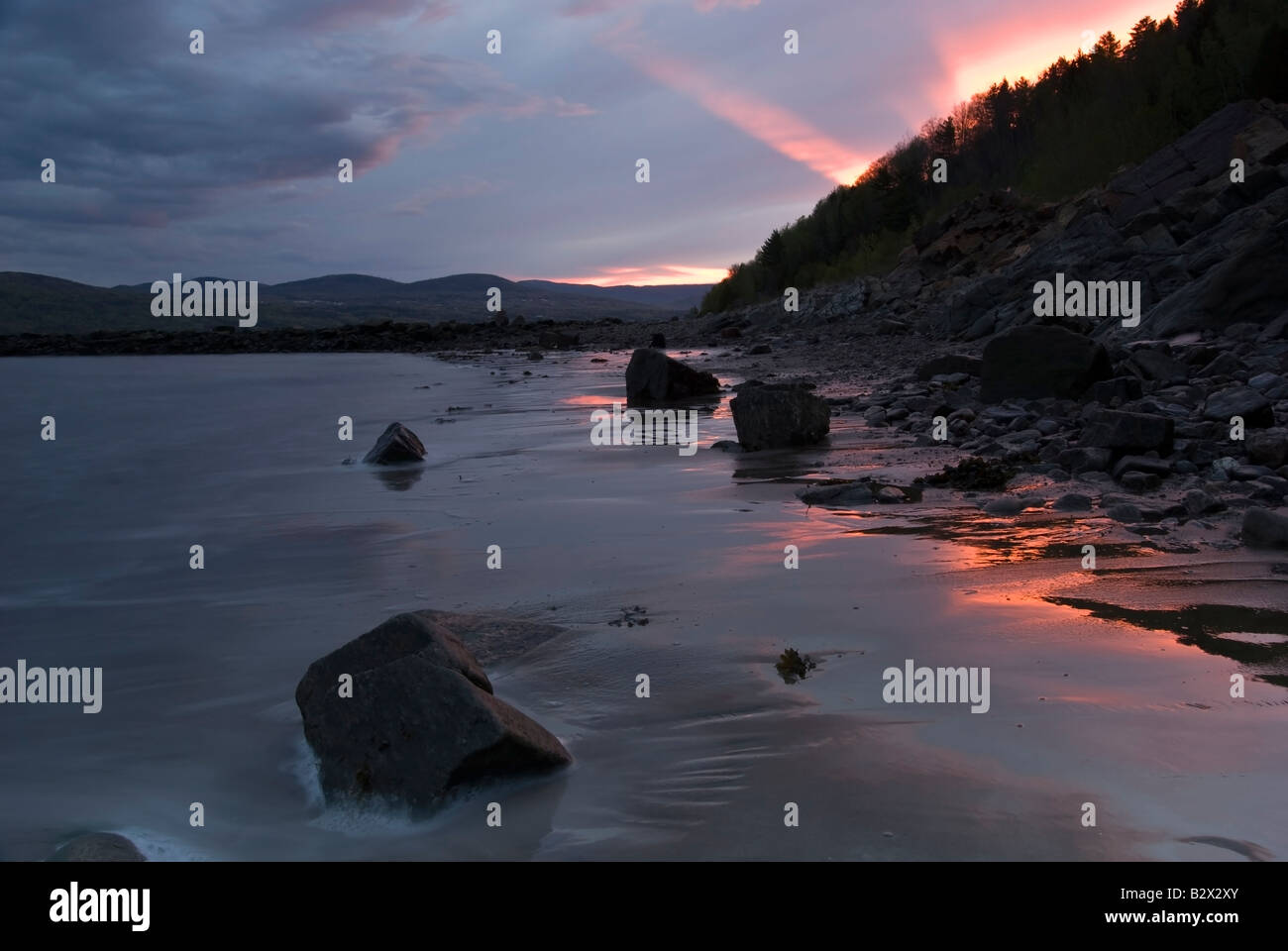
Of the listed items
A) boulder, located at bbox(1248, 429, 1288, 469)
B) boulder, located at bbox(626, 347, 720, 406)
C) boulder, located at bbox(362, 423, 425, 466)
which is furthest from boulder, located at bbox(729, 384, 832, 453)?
boulder, located at bbox(626, 347, 720, 406)

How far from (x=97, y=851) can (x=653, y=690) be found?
1.88m

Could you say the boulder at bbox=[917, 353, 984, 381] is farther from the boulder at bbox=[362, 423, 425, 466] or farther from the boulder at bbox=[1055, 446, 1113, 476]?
the boulder at bbox=[362, 423, 425, 466]

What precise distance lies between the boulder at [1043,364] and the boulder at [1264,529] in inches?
187

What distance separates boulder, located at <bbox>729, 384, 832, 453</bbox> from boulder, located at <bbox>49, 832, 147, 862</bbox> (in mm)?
7182

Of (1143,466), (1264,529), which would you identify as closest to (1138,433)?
(1143,466)

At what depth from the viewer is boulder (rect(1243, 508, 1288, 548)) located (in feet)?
16.2

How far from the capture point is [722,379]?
18.9 m

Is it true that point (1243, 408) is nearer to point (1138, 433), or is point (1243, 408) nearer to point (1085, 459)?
point (1138, 433)

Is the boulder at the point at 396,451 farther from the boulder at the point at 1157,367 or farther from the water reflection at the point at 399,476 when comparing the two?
the boulder at the point at 1157,367

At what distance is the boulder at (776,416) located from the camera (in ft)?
30.7

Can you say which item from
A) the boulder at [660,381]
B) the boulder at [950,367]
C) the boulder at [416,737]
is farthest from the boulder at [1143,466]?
the boulder at [660,381]

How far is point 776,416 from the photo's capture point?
368 inches

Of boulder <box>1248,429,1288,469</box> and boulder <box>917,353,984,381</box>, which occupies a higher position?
boulder <box>917,353,984,381</box>

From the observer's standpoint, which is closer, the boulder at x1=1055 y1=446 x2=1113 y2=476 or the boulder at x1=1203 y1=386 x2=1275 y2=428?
the boulder at x1=1055 y1=446 x2=1113 y2=476
